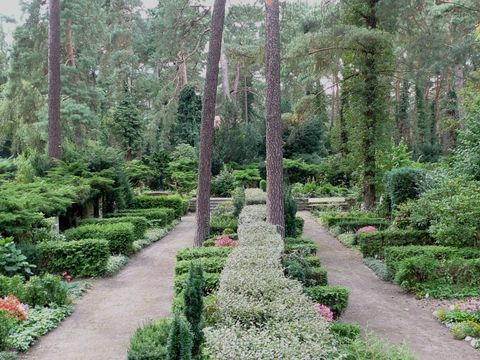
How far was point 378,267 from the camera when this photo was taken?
10078 mm

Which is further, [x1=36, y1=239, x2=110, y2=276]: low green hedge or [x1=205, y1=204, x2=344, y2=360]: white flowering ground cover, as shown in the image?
[x1=36, y1=239, x2=110, y2=276]: low green hedge

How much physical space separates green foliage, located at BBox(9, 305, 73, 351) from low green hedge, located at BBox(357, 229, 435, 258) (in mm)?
6640

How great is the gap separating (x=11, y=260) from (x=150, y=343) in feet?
17.7

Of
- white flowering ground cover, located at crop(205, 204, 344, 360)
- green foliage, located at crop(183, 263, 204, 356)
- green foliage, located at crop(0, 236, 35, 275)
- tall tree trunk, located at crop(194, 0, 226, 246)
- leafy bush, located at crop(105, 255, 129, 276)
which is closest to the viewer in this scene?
white flowering ground cover, located at crop(205, 204, 344, 360)

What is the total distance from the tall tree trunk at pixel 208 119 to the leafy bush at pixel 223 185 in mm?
13505

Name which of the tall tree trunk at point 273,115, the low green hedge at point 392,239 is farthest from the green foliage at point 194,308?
the low green hedge at point 392,239

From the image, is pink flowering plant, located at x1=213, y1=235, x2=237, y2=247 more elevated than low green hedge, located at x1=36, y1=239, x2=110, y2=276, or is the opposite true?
pink flowering plant, located at x1=213, y1=235, x2=237, y2=247

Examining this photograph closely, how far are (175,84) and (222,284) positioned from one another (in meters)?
27.4

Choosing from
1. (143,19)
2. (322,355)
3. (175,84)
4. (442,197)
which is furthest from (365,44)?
(143,19)

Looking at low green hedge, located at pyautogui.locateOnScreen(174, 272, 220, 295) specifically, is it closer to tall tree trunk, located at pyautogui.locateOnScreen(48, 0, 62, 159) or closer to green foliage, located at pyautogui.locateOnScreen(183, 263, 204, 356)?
green foliage, located at pyautogui.locateOnScreen(183, 263, 204, 356)

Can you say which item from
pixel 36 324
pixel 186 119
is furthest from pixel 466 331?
pixel 186 119

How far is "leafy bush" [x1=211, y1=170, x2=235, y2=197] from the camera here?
2505cm

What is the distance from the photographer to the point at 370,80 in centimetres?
1608

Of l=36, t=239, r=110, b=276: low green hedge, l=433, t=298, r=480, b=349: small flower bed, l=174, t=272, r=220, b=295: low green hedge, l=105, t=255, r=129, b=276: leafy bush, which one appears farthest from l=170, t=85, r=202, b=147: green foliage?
l=433, t=298, r=480, b=349: small flower bed
